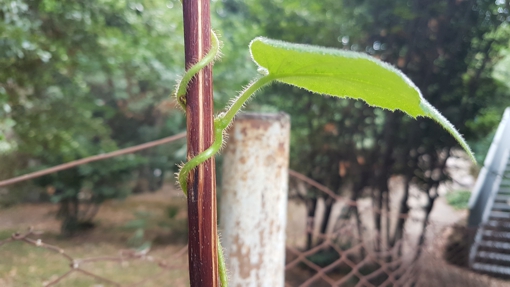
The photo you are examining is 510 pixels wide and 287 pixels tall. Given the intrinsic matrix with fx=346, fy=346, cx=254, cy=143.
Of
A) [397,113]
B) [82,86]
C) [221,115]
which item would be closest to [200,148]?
[221,115]

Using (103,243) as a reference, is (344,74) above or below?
above

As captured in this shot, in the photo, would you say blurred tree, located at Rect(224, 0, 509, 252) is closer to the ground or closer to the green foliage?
the ground

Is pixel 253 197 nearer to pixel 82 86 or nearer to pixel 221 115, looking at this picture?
pixel 221 115

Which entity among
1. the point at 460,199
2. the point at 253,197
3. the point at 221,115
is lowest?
the point at 460,199

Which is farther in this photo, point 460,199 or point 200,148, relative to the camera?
point 460,199

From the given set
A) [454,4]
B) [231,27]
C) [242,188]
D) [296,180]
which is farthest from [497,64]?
[242,188]

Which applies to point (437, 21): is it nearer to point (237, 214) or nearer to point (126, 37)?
point (126, 37)
